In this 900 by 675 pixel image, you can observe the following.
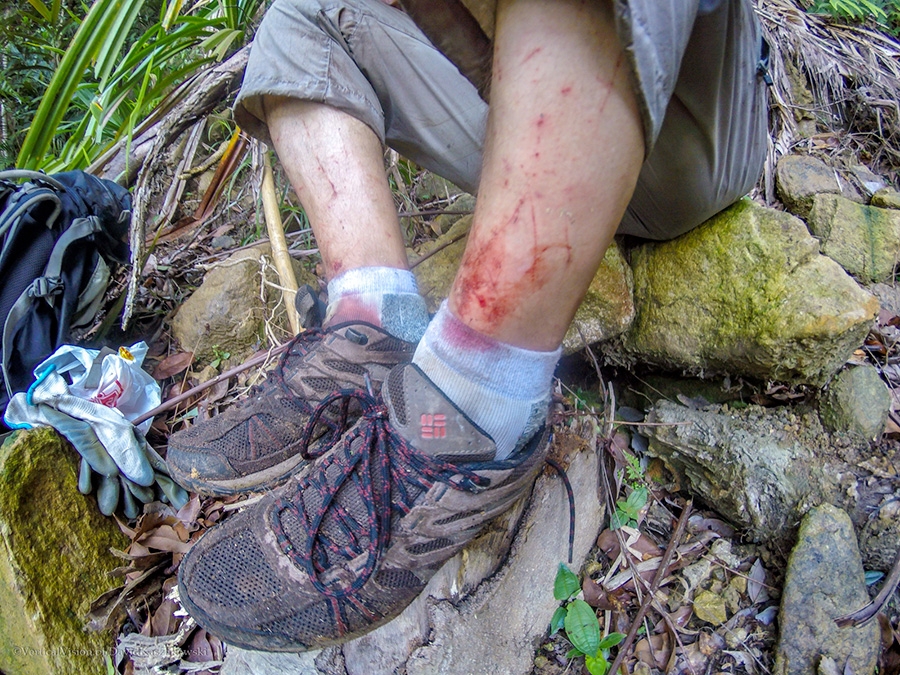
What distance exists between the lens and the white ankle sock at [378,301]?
47.9 inches

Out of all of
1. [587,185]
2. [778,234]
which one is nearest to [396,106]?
[587,185]

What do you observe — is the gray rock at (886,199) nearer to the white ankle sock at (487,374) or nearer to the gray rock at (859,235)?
the gray rock at (859,235)

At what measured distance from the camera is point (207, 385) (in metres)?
1.90

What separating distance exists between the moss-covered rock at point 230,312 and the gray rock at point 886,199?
2097mm

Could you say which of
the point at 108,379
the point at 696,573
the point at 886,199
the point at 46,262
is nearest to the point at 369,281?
the point at 696,573

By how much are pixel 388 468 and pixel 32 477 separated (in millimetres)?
1200

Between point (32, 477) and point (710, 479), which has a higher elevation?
point (32, 477)

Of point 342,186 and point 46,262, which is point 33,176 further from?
point 342,186

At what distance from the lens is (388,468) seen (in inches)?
38.6

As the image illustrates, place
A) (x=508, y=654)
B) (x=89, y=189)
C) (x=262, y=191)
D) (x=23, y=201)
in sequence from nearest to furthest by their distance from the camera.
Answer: (x=508, y=654) < (x=23, y=201) < (x=89, y=189) < (x=262, y=191)

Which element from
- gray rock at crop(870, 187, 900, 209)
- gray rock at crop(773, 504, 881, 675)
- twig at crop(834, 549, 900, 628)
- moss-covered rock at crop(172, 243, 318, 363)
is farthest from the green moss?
gray rock at crop(870, 187, 900, 209)

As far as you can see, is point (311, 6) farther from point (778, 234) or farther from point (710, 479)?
point (710, 479)

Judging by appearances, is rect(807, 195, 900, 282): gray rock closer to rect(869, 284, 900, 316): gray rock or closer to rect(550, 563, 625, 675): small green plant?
rect(869, 284, 900, 316): gray rock

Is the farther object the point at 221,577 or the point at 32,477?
the point at 32,477
